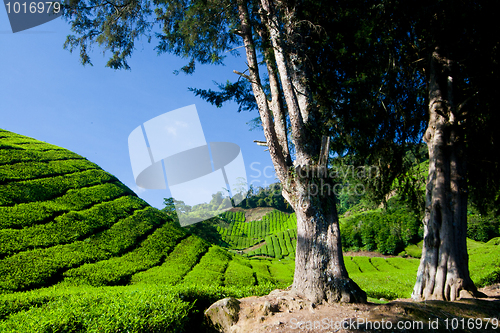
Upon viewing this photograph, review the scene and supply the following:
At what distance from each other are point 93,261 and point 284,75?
8346 mm

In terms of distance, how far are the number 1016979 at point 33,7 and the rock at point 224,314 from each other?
7.38 meters

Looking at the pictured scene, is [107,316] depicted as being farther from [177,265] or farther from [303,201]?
[177,265]

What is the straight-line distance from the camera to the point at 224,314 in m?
3.81

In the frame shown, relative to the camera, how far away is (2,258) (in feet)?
21.2

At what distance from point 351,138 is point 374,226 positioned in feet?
85.4

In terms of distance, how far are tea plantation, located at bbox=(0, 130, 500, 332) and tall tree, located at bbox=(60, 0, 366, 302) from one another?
7.27 ft

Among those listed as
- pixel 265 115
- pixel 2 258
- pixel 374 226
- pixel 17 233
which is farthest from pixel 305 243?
pixel 374 226

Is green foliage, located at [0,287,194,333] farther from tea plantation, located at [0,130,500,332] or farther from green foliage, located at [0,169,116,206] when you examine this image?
green foliage, located at [0,169,116,206]

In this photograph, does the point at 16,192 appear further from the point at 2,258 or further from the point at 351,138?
the point at 351,138

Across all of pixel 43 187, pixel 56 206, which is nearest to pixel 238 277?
pixel 56 206

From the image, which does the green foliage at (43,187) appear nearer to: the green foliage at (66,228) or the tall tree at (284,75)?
the green foliage at (66,228)

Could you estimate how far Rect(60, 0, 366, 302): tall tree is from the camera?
418 centimetres
